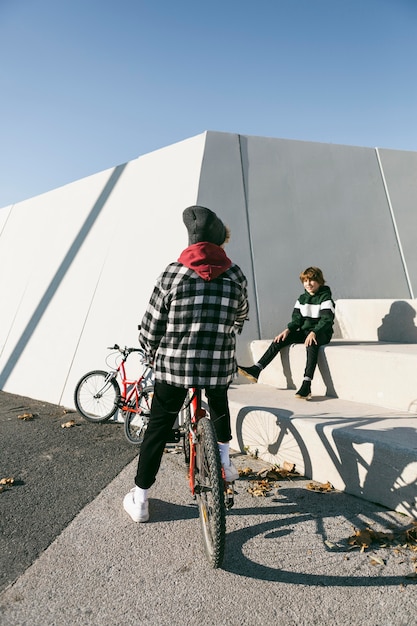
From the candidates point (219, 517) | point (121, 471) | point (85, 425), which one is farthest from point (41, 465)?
point (219, 517)

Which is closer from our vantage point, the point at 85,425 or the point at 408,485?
the point at 408,485

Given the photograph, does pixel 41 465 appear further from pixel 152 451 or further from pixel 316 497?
pixel 316 497

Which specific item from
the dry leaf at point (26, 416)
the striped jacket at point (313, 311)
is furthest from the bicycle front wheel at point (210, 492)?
the dry leaf at point (26, 416)

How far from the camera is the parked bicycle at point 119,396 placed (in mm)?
5090

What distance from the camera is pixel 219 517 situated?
244cm

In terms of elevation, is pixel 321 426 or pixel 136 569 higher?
pixel 321 426

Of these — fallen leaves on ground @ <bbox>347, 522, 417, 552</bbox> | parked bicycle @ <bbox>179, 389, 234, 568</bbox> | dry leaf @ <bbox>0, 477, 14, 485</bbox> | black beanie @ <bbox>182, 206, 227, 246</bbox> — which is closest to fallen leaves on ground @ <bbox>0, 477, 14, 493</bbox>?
dry leaf @ <bbox>0, 477, 14, 485</bbox>

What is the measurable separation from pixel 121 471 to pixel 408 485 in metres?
2.35

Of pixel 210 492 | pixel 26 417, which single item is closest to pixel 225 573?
pixel 210 492

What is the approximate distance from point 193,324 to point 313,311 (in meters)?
2.79

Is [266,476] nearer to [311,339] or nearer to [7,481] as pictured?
[311,339]

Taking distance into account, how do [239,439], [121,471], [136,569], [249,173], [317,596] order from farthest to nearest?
1. [249,173]
2. [239,439]
3. [121,471]
4. [136,569]
5. [317,596]

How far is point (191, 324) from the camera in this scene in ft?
9.20

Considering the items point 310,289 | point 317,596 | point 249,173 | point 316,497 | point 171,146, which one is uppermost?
point 171,146
